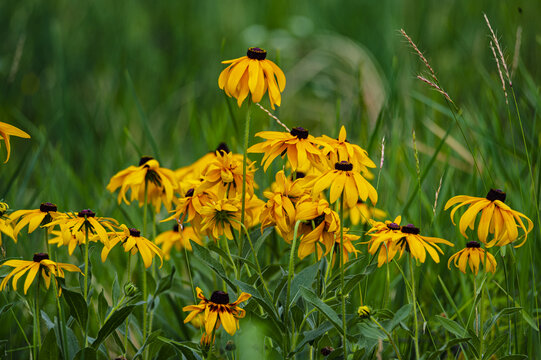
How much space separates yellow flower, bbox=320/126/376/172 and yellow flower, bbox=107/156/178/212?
1.55 ft

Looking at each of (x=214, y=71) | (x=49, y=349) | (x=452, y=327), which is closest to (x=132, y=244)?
(x=49, y=349)

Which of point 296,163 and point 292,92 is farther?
point 292,92

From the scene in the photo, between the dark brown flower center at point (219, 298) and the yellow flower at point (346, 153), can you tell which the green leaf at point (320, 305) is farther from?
the yellow flower at point (346, 153)

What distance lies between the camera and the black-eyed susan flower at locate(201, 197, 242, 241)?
1.36 meters

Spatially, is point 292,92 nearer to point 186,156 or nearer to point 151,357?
point 186,156

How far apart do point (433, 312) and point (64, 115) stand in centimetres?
186

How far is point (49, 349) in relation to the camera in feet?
4.36

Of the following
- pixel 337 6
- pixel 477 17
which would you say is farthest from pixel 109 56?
pixel 477 17

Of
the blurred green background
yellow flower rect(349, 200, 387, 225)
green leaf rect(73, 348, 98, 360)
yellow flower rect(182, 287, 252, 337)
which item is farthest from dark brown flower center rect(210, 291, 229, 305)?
the blurred green background

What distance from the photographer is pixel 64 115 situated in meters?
2.97

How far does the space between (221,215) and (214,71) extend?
310 cm

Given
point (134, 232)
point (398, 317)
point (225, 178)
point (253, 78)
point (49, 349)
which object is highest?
point (253, 78)

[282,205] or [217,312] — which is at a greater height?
[282,205]

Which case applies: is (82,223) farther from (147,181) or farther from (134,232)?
(147,181)
